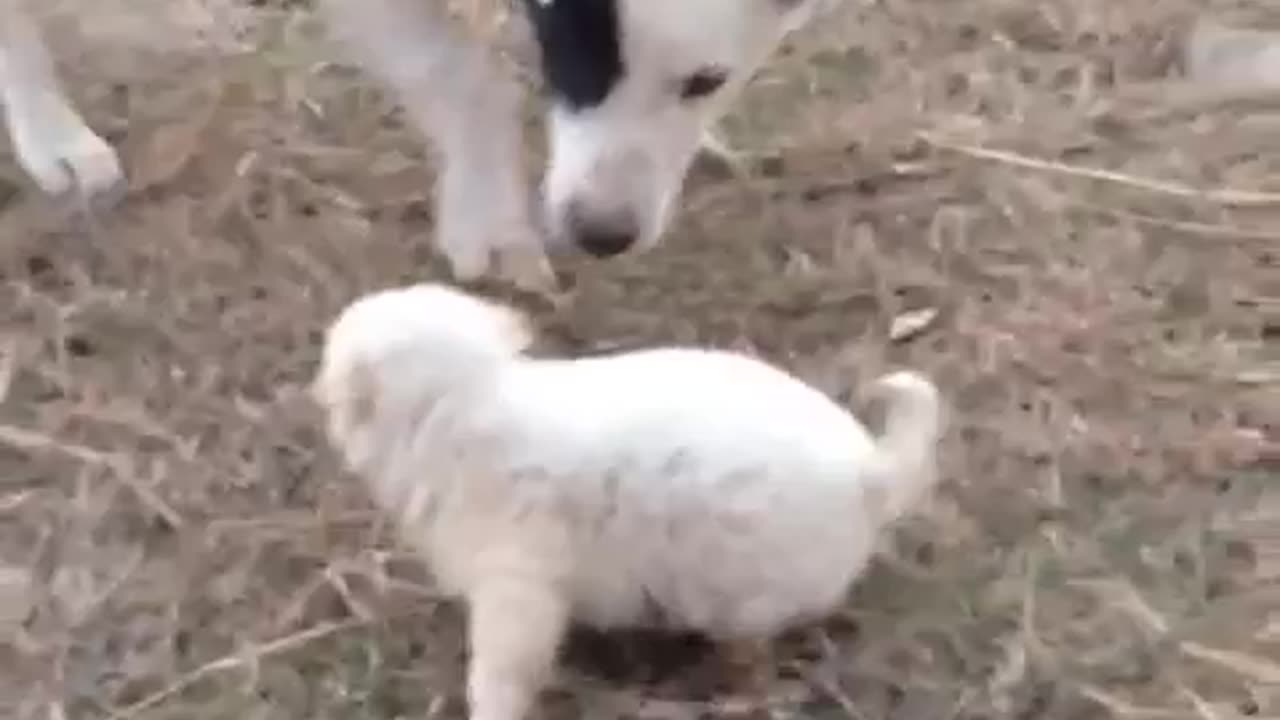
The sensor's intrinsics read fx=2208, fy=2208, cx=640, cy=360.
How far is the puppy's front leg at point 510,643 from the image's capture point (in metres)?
1.36

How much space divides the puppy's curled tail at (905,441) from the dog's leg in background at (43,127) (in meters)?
0.84

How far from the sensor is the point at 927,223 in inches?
78.0

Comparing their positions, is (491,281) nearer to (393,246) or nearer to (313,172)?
(393,246)

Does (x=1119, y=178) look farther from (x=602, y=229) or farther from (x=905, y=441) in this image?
(x=905, y=441)

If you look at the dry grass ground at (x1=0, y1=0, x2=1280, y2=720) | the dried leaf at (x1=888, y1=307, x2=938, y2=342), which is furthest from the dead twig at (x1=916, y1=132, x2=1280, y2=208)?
the dried leaf at (x1=888, y1=307, x2=938, y2=342)

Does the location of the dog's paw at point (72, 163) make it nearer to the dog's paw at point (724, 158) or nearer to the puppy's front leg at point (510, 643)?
the dog's paw at point (724, 158)

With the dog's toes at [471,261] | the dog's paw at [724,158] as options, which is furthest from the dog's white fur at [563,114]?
the dog's paw at [724,158]

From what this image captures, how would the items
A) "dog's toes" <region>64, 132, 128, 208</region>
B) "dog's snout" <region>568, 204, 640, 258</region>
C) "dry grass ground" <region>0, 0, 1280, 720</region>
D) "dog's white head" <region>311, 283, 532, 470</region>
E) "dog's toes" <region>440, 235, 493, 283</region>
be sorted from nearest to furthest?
"dog's white head" <region>311, 283, 532, 470</region> < "dry grass ground" <region>0, 0, 1280, 720</region> < "dog's snout" <region>568, 204, 640, 258</region> < "dog's toes" <region>440, 235, 493, 283</region> < "dog's toes" <region>64, 132, 128, 208</region>

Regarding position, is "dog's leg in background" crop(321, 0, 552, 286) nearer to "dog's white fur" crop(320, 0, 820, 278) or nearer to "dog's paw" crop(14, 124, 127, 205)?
"dog's white fur" crop(320, 0, 820, 278)

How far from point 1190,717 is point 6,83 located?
1.23 meters

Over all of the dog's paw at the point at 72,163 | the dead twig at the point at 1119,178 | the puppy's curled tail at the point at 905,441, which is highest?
the dead twig at the point at 1119,178

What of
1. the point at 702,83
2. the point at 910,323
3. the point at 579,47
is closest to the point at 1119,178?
the point at 910,323

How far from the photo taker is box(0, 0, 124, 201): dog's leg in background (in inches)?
79.5

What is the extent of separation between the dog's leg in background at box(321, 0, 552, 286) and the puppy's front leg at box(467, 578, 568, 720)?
57 centimetres
